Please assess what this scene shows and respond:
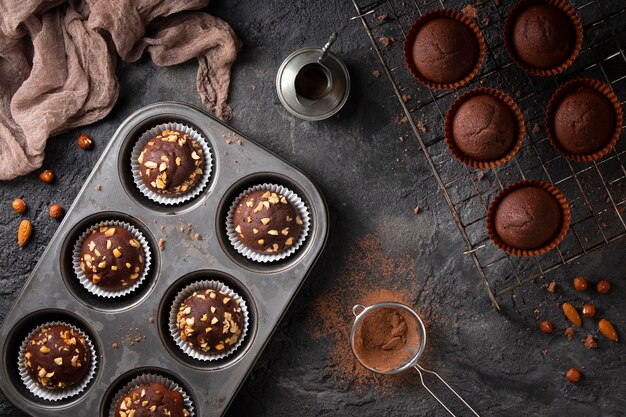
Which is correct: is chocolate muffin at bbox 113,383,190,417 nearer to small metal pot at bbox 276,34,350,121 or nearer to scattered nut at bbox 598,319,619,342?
small metal pot at bbox 276,34,350,121

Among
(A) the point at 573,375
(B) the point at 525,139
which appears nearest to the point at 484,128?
(B) the point at 525,139

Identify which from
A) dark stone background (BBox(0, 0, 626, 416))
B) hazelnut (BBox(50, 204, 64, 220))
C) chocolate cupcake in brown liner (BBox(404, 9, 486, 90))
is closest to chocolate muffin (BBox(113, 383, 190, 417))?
dark stone background (BBox(0, 0, 626, 416))

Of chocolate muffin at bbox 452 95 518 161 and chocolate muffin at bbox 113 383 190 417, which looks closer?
chocolate muffin at bbox 452 95 518 161

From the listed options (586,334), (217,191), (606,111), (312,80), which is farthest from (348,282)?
(606,111)

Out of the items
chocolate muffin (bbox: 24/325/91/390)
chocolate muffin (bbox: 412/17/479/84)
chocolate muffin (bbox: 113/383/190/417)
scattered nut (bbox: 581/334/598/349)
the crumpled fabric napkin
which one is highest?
the crumpled fabric napkin

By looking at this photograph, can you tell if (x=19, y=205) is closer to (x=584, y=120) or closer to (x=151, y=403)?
(x=151, y=403)

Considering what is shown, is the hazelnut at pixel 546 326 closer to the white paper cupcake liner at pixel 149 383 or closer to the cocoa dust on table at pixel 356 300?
the cocoa dust on table at pixel 356 300

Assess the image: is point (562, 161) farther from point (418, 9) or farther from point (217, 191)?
point (217, 191)

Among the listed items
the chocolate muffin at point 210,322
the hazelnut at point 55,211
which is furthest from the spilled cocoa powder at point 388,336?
the hazelnut at point 55,211
